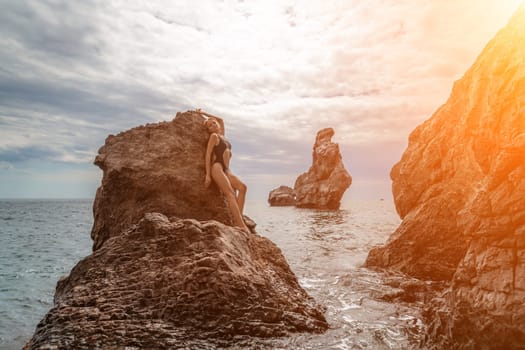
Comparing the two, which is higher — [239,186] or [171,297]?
[239,186]

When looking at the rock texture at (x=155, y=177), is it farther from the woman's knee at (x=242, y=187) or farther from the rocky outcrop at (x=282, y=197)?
the rocky outcrop at (x=282, y=197)

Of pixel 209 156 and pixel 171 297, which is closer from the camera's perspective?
pixel 171 297

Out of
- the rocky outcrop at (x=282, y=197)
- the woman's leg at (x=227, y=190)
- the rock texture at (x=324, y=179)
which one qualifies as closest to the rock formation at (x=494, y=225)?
the woman's leg at (x=227, y=190)

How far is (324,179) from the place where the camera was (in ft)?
248

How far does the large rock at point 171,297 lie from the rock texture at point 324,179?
67.2 metres

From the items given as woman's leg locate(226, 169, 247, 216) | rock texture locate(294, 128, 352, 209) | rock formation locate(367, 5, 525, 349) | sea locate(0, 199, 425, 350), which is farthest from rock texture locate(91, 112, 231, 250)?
rock texture locate(294, 128, 352, 209)

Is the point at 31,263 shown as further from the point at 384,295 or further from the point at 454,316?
the point at 454,316

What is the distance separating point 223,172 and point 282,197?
269ft

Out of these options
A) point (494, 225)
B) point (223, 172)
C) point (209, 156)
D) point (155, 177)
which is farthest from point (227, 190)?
point (494, 225)

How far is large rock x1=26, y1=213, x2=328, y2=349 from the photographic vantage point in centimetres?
409

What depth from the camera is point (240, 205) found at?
8992 millimetres

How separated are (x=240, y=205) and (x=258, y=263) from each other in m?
2.96

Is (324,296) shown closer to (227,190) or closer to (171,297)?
(227,190)

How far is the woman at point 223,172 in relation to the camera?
8.55 meters
